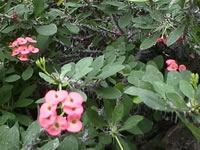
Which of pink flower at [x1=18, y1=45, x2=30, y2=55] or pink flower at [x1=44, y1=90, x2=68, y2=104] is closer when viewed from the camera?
pink flower at [x1=44, y1=90, x2=68, y2=104]

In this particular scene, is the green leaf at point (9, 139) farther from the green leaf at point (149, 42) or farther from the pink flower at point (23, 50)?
the green leaf at point (149, 42)

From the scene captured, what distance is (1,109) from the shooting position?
5.42 ft

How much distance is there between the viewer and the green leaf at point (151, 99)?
38.7 inches

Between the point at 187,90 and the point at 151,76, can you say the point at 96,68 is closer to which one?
the point at 151,76

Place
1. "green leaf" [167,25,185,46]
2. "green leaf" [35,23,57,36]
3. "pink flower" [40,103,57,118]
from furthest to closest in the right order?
"green leaf" [35,23,57,36] < "green leaf" [167,25,185,46] < "pink flower" [40,103,57,118]

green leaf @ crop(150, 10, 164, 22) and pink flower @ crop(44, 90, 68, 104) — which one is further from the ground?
green leaf @ crop(150, 10, 164, 22)

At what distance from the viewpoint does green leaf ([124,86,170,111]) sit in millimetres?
983

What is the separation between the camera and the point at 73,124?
0.88 metres

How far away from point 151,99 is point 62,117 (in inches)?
11.6

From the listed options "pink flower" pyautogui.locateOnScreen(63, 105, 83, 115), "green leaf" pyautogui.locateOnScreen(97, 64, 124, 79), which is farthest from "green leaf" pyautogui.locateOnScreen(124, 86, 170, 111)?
"pink flower" pyautogui.locateOnScreen(63, 105, 83, 115)

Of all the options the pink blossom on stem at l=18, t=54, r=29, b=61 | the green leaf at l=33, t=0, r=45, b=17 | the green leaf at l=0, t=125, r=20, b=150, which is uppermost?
the green leaf at l=33, t=0, r=45, b=17

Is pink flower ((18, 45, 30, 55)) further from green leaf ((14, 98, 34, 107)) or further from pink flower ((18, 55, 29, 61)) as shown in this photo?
green leaf ((14, 98, 34, 107))

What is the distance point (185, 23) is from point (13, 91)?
0.98m

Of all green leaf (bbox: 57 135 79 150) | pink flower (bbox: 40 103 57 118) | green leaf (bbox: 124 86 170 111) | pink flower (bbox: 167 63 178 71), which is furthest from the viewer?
pink flower (bbox: 167 63 178 71)
